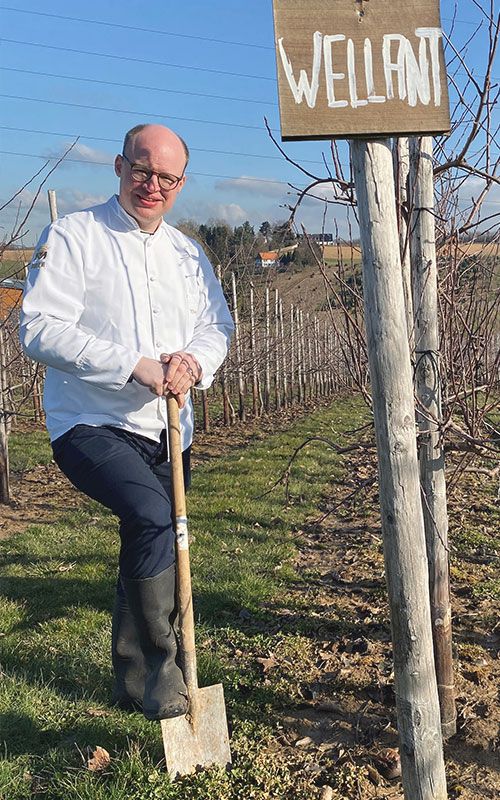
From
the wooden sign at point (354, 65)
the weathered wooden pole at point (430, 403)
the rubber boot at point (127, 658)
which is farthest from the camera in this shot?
the rubber boot at point (127, 658)

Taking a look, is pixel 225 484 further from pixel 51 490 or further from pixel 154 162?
pixel 154 162

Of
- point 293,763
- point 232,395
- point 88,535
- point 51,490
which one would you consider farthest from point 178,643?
point 232,395

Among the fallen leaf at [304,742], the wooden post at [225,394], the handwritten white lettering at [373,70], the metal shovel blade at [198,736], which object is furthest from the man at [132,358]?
the wooden post at [225,394]

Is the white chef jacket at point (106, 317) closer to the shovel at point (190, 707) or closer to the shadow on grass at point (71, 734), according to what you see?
the shovel at point (190, 707)

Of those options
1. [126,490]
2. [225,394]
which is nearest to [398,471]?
[126,490]

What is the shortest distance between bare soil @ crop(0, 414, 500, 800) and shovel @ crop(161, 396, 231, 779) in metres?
0.32

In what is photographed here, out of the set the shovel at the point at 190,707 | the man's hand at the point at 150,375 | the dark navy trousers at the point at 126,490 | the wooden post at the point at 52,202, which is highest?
the wooden post at the point at 52,202

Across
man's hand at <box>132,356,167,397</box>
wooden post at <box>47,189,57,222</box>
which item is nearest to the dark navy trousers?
man's hand at <box>132,356,167,397</box>

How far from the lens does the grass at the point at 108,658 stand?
240cm

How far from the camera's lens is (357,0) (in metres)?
1.79

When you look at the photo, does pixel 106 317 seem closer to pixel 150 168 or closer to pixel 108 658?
pixel 150 168

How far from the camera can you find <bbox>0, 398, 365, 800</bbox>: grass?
2.40 meters

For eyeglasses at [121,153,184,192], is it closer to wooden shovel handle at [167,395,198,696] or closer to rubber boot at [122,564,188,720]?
wooden shovel handle at [167,395,198,696]

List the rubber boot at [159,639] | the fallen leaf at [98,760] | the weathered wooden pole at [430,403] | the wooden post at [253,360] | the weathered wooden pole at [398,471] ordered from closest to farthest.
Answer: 1. the weathered wooden pole at [398,471]
2. the rubber boot at [159,639]
3. the fallen leaf at [98,760]
4. the weathered wooden pole at [430,403]
5. the wooden post at [253,360]
